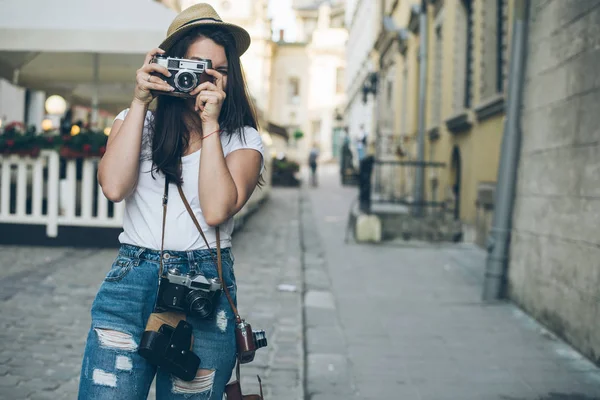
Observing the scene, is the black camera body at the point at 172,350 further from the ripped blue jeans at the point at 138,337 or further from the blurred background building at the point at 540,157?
the blurred background building at the point at 540,157

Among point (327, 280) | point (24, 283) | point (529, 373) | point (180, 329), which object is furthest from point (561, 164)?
point (24, 283)

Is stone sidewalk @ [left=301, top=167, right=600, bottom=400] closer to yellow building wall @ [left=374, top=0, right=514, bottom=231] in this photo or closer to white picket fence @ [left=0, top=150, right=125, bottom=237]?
yellow building wall @ [left=374, top=0, right=514, bottom=231]

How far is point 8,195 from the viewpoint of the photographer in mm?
8836

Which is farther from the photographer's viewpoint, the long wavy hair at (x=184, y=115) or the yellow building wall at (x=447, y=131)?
the yellow building wall at (x=447, y=131)

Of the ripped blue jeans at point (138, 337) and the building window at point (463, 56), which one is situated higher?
the building window at point (463, 56)

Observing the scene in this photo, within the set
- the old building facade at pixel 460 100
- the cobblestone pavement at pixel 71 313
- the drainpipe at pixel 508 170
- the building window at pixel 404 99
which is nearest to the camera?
the cobblestone pavement at pixel 71 313

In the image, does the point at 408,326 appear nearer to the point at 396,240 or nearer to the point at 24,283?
the point at 24,283

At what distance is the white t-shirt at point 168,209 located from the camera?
2.07 metres

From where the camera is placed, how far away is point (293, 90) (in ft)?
193

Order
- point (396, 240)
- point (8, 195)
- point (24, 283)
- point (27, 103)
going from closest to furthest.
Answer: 1. point (24, 283)
2. point (8, 195)
3. point (396, 240)
4. point (27, 103)


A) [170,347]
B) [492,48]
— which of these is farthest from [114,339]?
[492,48]

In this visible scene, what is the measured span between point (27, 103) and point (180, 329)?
21.7 metres

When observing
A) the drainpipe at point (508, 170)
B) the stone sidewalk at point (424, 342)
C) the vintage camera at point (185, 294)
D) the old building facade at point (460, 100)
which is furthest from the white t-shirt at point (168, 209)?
the old building facade at point (460, 100)

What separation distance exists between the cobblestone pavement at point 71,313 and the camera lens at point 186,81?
7.93ft
